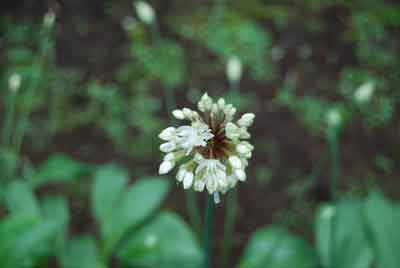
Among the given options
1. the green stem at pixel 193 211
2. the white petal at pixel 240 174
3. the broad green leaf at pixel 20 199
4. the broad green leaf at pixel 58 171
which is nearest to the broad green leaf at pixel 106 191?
the broad green leaf at pixel 58 171

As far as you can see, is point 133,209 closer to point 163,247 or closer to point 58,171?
point 163,247

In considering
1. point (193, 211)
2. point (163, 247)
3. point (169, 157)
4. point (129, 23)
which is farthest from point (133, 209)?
point (129, 23)

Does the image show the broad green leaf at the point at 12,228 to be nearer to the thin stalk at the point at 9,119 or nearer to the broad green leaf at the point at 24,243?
the broad green leaf at the point at 24,243

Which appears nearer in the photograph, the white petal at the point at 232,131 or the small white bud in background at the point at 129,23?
the white petal at the point at 232,131

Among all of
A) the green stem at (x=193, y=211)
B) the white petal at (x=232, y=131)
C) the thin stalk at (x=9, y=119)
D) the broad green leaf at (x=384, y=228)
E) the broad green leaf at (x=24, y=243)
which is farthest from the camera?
the thin stalk at (x=9, y=119)

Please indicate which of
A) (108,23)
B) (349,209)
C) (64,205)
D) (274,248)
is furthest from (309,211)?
(108,23)

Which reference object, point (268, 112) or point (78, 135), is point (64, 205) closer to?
point (78, 135)
